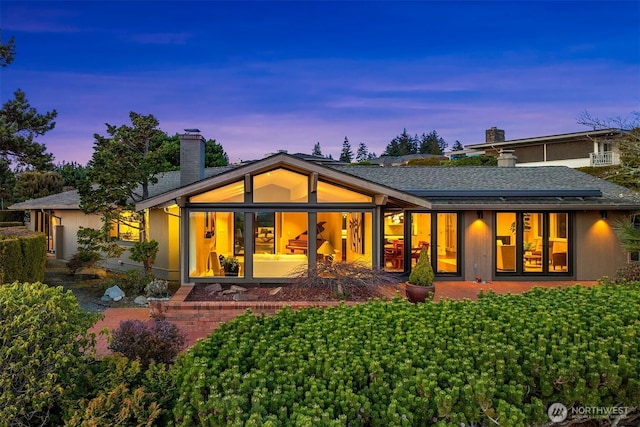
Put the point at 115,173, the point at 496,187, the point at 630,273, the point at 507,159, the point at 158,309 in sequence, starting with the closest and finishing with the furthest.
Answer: the point at 158,309 < the point at 630,273 < the point at 115,173 < the point at 496,187 < the point at 507,159

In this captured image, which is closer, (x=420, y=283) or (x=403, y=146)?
(x=420, y=283)

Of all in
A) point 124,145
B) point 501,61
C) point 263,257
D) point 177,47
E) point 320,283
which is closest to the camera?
point 320,283

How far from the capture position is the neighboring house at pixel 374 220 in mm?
10484

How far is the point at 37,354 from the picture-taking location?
12.1 feet

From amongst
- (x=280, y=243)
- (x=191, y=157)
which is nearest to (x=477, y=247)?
(x=280, y=243)

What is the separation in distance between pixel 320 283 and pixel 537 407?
652 centimetres

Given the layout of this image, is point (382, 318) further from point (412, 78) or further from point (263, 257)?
point (412, 78)

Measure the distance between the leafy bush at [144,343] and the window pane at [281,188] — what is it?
5407mm

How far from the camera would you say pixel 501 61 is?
24.1m

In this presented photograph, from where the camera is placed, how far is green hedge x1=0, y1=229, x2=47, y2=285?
10.1m

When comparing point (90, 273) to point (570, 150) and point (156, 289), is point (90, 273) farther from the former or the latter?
point (570, 150)

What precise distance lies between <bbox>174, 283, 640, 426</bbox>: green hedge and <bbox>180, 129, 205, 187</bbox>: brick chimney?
10.4 metres

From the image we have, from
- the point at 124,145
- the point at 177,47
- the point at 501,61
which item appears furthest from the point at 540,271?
the point at 177,47

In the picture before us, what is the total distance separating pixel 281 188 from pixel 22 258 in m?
7.02
